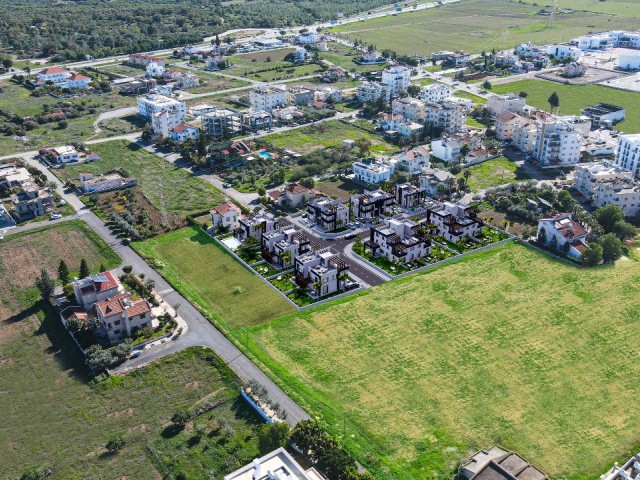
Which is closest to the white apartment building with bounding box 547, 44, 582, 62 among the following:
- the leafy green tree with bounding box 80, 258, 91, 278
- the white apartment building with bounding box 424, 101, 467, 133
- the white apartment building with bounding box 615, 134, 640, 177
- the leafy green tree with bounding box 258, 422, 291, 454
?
the white apartment building with bounding box 424, 101, 467, 133

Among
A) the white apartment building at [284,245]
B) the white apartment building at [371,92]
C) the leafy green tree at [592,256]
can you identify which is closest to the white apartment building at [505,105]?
the white apartment building at [371,92]

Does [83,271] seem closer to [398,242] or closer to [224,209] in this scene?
[224,209]

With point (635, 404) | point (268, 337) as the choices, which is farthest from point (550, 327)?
point (268, 337)

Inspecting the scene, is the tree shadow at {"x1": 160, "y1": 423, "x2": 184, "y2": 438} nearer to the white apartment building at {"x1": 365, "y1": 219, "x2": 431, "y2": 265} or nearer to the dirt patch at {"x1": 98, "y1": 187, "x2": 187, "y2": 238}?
the white apartment building at {"x1": 365, "y1": 219, "x2": 431, "y2": 265}

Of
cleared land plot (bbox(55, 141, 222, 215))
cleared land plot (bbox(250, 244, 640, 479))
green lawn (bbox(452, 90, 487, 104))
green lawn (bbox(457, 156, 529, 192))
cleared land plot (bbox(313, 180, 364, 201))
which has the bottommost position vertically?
cleared land plot (bbox(250, 244, 640, 479))

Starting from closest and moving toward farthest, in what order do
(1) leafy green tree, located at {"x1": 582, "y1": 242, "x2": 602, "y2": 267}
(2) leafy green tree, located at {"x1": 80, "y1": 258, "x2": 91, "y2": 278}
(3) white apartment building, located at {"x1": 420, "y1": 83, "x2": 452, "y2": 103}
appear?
(2) leafy green tree, located at {"x1": 80, "y1": 258, "x2": 91, "y2": 278}, (1) leafy green tree, located at {"x1": 582, "y1": 242, "x2": 602, "y2": 267}, (3) white apartment building, located at {"x1": 420, "y1": 83, "x2": 452, "y2": 103}

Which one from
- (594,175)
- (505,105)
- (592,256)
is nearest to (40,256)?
(592,256)

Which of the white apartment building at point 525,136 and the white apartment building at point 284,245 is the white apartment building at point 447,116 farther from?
the white apartment building at point 284,245
